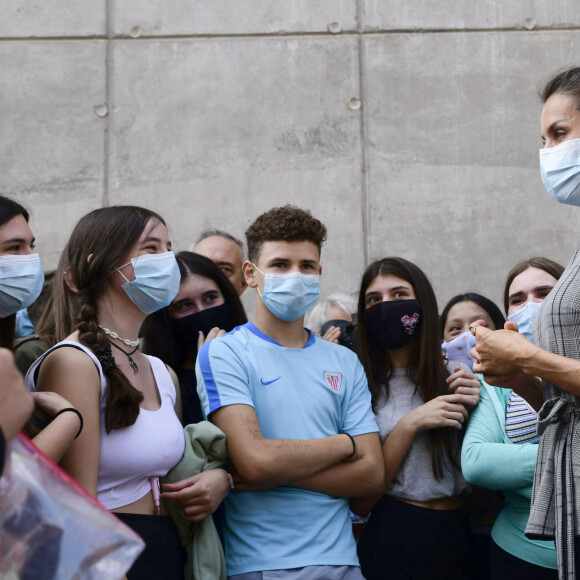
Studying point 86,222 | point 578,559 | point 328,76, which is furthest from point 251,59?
point 578,559

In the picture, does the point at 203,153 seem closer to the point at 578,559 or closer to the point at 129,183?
the point at 129,183

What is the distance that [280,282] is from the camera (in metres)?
3.32

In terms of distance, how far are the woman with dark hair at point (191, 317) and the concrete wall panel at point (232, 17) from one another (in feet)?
7.93

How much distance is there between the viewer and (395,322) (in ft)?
11.7

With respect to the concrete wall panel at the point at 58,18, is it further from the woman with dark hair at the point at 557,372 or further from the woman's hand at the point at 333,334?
the woman with dark hair at the point at 557,372

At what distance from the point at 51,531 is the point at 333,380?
2.00 metres

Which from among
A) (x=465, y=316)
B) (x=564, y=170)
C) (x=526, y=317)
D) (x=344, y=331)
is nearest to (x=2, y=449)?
(x=564, y=170)

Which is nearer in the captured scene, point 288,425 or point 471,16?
point 288,425

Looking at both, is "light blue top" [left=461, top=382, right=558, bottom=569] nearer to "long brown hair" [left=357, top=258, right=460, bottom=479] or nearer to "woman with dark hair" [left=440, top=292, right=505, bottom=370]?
"long brown hair" [left=357, top=258, right=460, bottom=479]

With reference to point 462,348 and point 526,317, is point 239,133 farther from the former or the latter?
point 526,317

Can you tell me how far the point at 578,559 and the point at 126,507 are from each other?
1.40 m

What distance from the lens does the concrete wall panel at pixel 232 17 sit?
5.61 metres

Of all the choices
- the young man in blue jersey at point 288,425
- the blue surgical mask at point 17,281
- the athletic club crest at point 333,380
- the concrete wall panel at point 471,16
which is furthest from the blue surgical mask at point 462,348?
the concrete wall panel at point 471,16

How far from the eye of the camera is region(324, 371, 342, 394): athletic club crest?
3.21m
